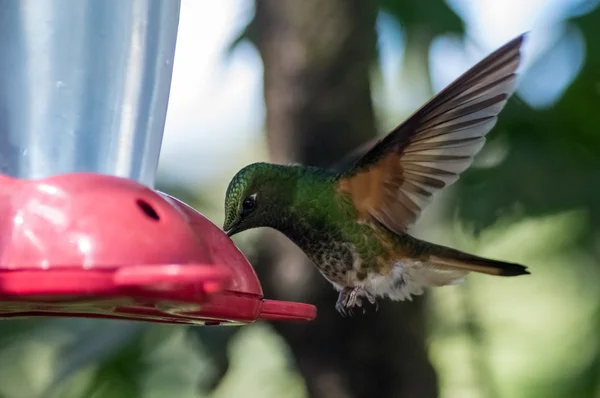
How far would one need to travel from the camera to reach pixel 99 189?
32.1 inches

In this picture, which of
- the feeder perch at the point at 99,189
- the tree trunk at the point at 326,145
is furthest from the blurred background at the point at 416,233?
the feeder perch at the point at 99,189

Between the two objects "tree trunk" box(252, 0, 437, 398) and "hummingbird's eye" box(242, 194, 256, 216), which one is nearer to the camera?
"hummingbird's eye" box(242, 194, 256, 216)

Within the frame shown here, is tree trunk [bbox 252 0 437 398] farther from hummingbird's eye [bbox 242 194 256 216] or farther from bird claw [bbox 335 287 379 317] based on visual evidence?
hummingbird's eye [bbox 242 194 256 216]

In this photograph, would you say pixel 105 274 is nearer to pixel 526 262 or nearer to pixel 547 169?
pixel 547 169

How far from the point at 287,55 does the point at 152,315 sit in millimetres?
1467

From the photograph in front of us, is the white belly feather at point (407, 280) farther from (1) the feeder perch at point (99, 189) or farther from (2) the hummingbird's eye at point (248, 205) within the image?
(1) the feeder perch at point (99, 189)

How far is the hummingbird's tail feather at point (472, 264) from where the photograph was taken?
1695 mm

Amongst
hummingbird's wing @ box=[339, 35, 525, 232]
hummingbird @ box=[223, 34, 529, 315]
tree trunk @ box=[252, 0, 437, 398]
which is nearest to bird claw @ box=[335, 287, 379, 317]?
hummingbird @ box=[223, 34, 529, 315]

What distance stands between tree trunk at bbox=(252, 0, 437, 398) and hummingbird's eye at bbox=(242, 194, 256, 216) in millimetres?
641

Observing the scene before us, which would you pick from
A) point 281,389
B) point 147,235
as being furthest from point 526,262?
point 147,235

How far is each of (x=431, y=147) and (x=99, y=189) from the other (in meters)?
0.96

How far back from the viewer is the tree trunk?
7.19 feet

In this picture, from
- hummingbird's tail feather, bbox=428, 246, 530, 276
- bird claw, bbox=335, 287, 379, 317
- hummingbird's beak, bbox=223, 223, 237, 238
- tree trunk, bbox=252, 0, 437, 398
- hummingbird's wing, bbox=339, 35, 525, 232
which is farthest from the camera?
tree trunk, bbox=252, 0, 437, 398

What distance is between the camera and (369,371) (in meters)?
2.18
